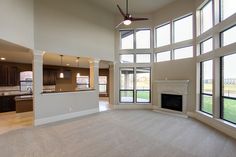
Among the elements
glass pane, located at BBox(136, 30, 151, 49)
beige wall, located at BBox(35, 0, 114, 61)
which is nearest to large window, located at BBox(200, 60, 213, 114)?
glass pane, located at BBox(136, 30, 151, 49)

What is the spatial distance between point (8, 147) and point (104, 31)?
604 cm

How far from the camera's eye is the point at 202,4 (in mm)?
5598

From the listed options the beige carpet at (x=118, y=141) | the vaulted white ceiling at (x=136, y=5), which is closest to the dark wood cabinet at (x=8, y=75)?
the beige carpet at (x=118, y=141)

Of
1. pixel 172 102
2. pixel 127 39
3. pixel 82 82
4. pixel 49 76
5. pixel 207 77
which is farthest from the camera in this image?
pixel 82 82

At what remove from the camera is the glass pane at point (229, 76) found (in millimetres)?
4207

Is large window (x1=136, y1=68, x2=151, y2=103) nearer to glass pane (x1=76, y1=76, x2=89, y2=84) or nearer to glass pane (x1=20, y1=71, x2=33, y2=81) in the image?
glass pane (x1=76, y1=76, x2=89, y2=84)

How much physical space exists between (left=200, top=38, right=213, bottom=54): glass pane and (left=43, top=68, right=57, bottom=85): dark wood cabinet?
883 cm

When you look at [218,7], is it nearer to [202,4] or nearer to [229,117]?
[202,4]

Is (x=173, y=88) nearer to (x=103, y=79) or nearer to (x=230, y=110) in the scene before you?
(x=230, y=110)

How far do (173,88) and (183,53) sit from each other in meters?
1.66

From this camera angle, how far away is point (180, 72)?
661 cm

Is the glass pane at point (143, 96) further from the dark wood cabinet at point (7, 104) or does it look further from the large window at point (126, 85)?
the dark wood cabinet at point (7, 104)

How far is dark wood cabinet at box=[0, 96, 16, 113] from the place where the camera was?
711cm

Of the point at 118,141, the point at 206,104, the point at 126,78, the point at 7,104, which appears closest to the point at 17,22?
the point at 118,141
